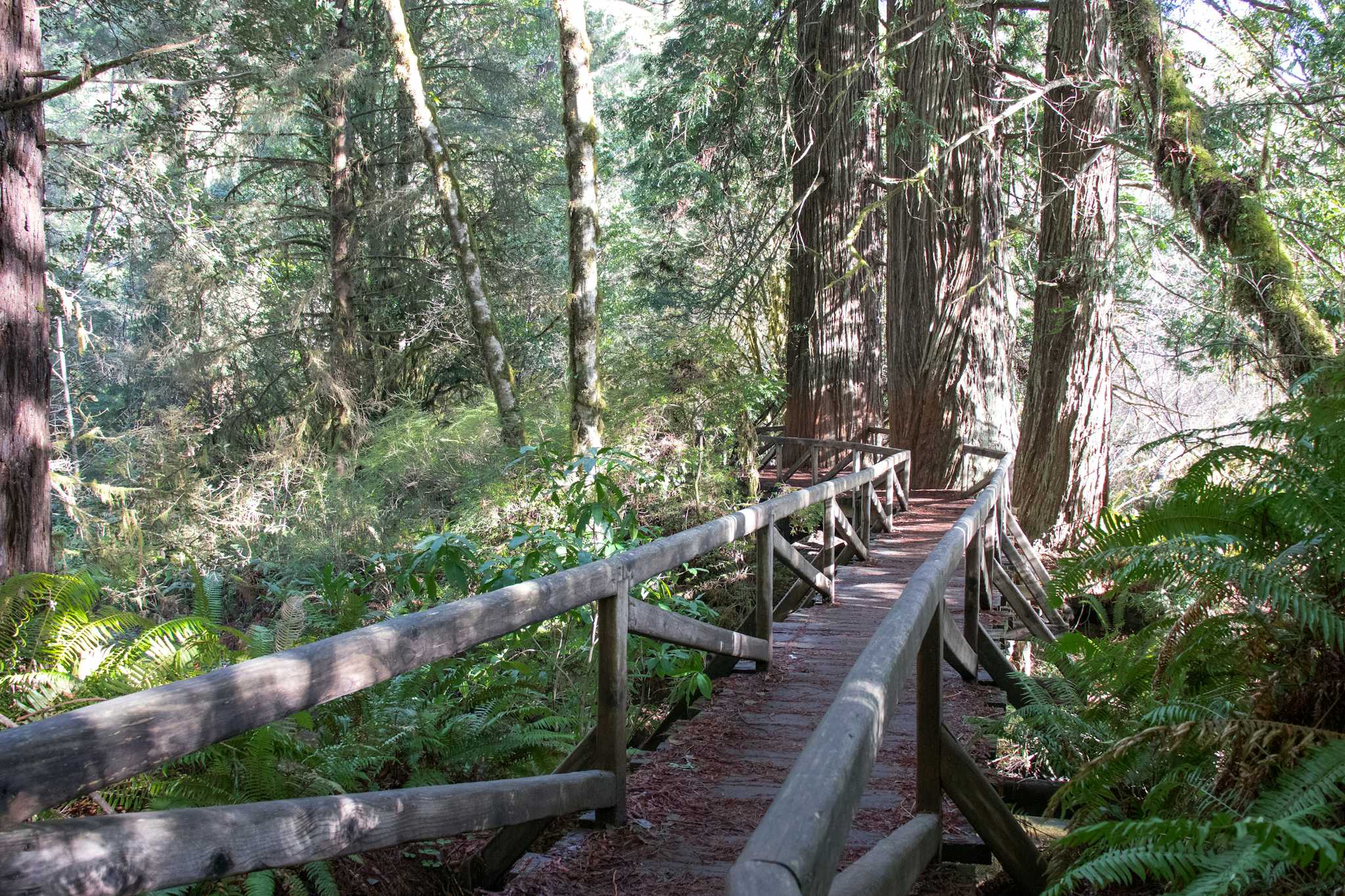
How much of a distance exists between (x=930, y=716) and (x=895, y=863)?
66 centimetres

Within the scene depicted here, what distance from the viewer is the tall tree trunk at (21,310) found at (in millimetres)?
7543

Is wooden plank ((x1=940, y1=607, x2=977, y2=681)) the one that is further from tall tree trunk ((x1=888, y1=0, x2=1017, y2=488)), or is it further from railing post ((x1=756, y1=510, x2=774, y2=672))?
tall tree trunk ((x1=888, y1=0, x2=1017, y2=488))

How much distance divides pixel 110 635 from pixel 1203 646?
16.3 feet

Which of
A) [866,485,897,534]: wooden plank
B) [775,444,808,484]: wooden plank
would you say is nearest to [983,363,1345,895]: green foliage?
[866,485,897,534]: wooden plank

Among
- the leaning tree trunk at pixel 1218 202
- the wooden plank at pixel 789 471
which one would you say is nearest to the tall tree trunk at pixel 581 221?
the wooden plank at pixel 789 471

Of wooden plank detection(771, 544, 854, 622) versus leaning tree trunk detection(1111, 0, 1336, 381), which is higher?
leaning tree trunk detection(1111, 0, 1336, 381)

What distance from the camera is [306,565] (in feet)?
45.9

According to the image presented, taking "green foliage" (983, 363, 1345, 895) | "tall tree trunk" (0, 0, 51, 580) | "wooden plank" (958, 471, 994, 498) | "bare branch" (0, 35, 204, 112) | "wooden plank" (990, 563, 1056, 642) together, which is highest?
"bare branch" (0, 35, 204, 112)

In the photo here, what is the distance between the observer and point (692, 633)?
4.34m

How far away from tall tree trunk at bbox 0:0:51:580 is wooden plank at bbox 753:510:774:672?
5658 mm

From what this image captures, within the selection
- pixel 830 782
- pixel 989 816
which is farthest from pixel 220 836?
pixel 989 816

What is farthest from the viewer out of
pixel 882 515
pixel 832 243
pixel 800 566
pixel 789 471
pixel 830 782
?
pixel 832 243

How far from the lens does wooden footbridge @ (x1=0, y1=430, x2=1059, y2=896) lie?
1.50 metres

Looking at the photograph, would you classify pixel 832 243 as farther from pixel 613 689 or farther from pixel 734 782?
pixel 613 689
